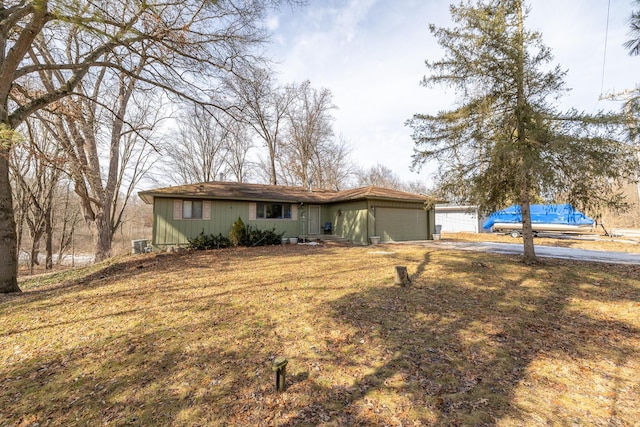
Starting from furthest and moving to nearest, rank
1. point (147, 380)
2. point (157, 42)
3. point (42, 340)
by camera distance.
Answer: point (157, 42) < point (42, 340) < point (147, 380)

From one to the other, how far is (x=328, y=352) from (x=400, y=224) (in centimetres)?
1249

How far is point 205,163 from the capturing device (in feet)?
84.3

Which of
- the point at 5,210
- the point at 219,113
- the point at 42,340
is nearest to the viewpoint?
the point at 42,340

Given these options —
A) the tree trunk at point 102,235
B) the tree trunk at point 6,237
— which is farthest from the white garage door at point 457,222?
the tree trunk at point 6,237

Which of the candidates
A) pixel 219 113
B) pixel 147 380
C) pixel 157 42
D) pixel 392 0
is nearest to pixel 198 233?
pixel 219 113

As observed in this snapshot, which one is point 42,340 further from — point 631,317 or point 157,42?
point 631,317

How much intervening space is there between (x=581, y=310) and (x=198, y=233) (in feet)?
44.5

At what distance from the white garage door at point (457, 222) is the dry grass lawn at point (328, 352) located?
1744 cm

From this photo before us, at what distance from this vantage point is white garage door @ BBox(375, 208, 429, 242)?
1443cm

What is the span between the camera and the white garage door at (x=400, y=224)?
14430 millimetres

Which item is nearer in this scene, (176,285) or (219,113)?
(176,285)

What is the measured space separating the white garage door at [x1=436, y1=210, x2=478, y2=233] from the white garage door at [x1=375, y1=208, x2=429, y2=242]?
972 centimetres

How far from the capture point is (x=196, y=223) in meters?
13.0

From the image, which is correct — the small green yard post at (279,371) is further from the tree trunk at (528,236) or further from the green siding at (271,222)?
the green siding at (271,222)
